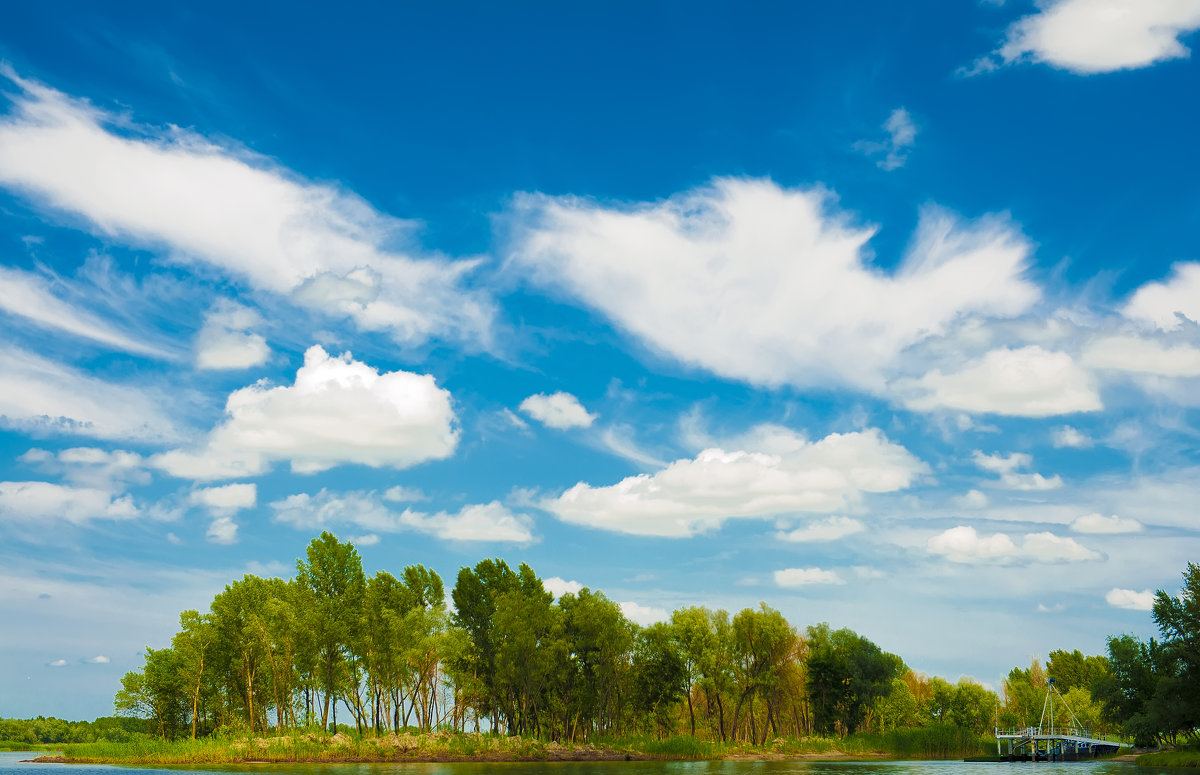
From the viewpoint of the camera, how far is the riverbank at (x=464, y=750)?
77000 millimetres

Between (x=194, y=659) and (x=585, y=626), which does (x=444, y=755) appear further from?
(x=194, y=659)

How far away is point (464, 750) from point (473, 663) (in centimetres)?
1423

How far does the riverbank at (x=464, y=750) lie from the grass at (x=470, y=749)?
88 millimetres

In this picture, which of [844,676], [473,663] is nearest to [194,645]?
[473,663]

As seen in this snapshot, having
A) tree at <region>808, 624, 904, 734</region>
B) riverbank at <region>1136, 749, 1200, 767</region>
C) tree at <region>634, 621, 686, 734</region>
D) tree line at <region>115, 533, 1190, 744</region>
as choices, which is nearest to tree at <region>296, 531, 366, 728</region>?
tree line at <region>115, 533, 1190, 744</region>

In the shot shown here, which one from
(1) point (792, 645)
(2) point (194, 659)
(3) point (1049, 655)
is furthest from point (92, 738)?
(3) point (1049, 655)

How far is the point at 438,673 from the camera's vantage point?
→ 101 m

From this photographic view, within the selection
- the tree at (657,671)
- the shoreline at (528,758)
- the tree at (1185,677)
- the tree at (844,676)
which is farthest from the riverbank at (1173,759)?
the tree at (657,671)

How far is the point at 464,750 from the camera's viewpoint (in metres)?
86.2

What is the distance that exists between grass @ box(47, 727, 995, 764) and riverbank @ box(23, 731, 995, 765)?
88 mm

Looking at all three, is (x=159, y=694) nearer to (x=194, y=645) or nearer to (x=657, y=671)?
(x=194, y=645)

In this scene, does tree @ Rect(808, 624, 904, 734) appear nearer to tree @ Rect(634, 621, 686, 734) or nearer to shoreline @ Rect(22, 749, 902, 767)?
shoreline @ Rect(22, 749, 902, 767)

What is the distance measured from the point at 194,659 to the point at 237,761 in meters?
21.5

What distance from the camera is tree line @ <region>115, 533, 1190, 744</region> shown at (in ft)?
293
